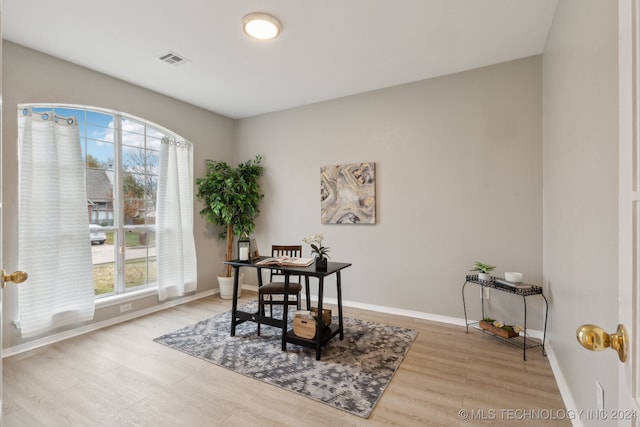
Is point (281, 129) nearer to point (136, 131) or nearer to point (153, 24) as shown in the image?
point (136, 131)

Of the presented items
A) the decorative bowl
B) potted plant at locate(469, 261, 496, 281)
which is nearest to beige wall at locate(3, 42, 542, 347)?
potted plant at locate(469, 261, 496, 281)

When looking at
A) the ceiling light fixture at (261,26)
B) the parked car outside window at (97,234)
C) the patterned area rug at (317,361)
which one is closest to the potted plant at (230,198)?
the parked car outside window at (97,234)

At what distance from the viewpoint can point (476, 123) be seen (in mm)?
3213

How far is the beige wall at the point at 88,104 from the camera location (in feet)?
8.75

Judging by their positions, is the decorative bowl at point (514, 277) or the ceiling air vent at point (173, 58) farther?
the ceiling air vent at point (173, 58)

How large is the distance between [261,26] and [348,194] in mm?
2184

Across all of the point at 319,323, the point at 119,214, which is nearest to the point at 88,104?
the point at 119,214

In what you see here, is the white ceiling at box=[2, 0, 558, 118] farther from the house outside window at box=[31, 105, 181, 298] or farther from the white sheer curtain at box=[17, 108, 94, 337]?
the white sheer curtain at box=[17, 108, 94, 337]

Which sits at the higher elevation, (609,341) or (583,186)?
(583,186)

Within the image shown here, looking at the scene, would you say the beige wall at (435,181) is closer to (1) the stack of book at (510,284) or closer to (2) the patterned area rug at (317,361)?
(1) the stack of book at (510,284)

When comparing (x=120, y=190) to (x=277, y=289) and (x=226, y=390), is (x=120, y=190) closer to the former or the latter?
(x=277, y=289)

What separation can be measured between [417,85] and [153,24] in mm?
2788

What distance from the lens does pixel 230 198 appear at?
4.30 metres

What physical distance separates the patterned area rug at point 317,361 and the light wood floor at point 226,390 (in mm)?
81
